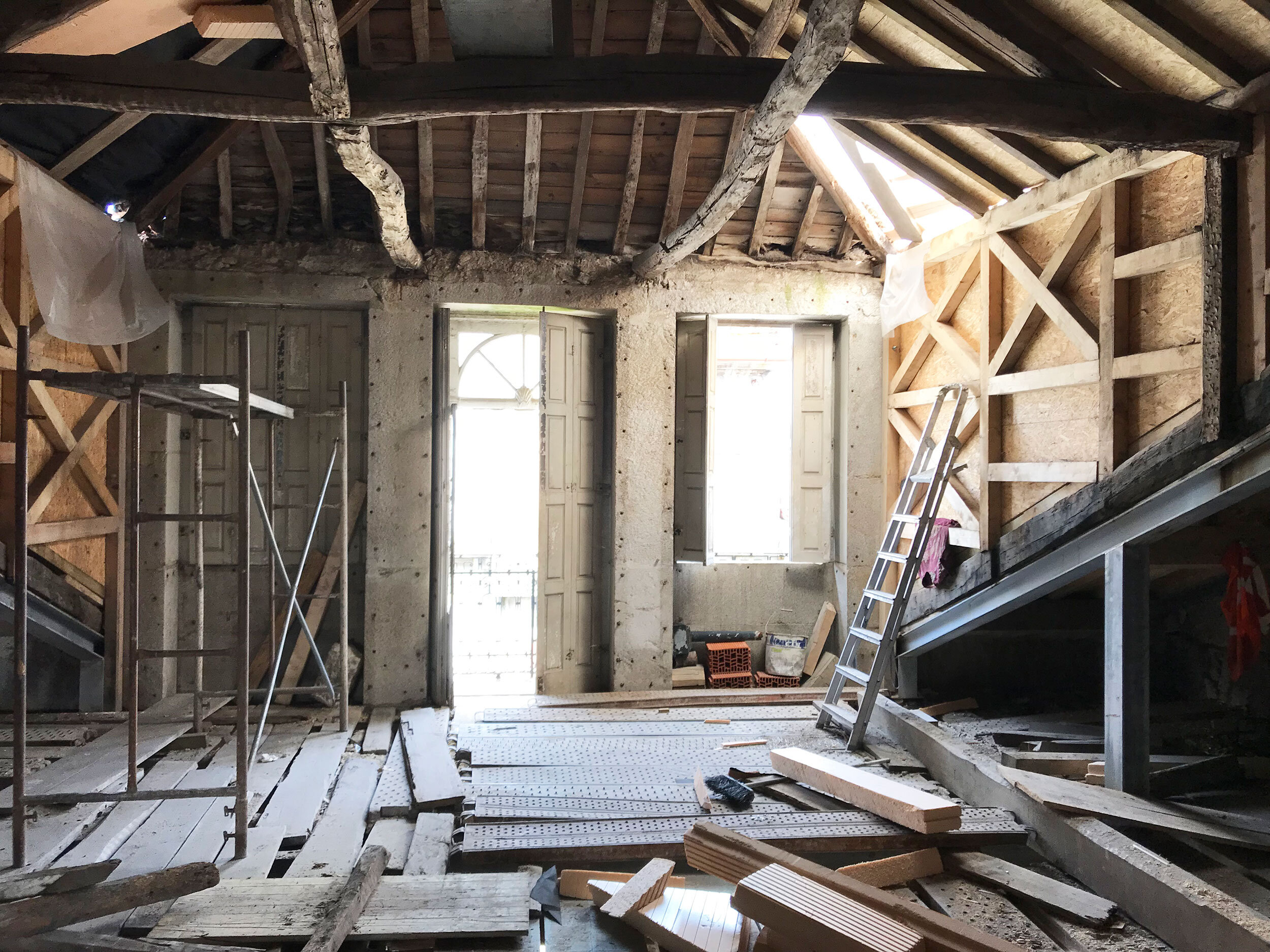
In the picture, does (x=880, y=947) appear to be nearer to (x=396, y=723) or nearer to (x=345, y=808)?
(x=345, y=808)

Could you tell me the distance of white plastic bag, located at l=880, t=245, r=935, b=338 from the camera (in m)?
6.53

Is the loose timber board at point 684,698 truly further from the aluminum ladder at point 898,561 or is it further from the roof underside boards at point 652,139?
the roof underside boards at point 652,139

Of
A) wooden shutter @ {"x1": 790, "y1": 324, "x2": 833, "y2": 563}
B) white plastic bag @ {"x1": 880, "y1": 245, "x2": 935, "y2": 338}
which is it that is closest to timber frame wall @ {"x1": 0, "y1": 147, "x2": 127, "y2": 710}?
wooden shutter @ {"x1": 790, "y1": 324, "x2": 833, "y2": 563}

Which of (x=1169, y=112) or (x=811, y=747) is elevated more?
(x=1169, y=112)

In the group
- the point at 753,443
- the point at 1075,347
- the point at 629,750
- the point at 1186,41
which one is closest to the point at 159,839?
the point at 629,750

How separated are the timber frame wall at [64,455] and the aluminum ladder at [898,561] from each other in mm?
4991

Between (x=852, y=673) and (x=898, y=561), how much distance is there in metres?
0.85

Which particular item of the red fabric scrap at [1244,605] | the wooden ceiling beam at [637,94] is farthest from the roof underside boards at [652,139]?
the red fabric scrap at [1244,605]

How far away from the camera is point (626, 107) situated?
12.4 feet

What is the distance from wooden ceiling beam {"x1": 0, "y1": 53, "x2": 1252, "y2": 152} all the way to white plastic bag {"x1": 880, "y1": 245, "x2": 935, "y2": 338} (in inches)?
102

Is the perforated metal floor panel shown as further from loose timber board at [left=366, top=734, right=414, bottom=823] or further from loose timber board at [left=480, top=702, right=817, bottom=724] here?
loose timber board at [left=366, top=734, right=414, bottom=823]

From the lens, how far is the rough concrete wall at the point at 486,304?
21.8 feet

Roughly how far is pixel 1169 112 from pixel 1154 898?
3407 millimetres

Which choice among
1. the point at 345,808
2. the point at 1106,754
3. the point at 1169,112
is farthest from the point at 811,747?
the point at 1169,112
